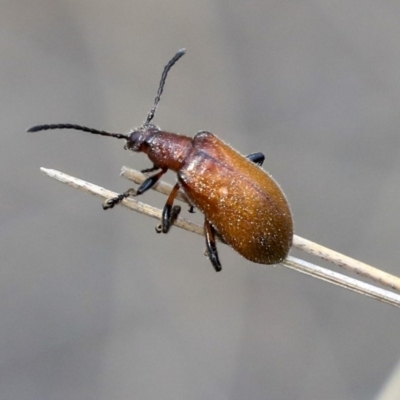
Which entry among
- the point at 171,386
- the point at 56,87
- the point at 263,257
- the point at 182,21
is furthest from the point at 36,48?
the point at 263,257

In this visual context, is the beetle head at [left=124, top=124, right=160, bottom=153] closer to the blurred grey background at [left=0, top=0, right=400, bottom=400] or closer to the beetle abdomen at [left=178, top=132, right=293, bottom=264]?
the beetle abdomen at [left=178, top=132, right=293, bottom=264]

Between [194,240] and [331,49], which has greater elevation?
[331,49]

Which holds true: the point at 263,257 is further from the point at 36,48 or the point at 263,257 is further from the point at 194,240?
the point at 36,48

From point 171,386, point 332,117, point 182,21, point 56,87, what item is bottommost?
point 171,386

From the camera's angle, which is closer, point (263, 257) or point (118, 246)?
point (263, 257)

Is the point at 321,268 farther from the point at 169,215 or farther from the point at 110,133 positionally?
the point at 110,133

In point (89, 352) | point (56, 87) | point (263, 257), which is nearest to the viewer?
point (263, 257)

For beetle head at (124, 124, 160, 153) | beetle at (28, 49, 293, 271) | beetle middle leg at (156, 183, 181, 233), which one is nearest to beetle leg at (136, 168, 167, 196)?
beetle at (28, 49, 293, 271)

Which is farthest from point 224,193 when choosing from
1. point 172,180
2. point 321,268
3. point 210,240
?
point 172,180
